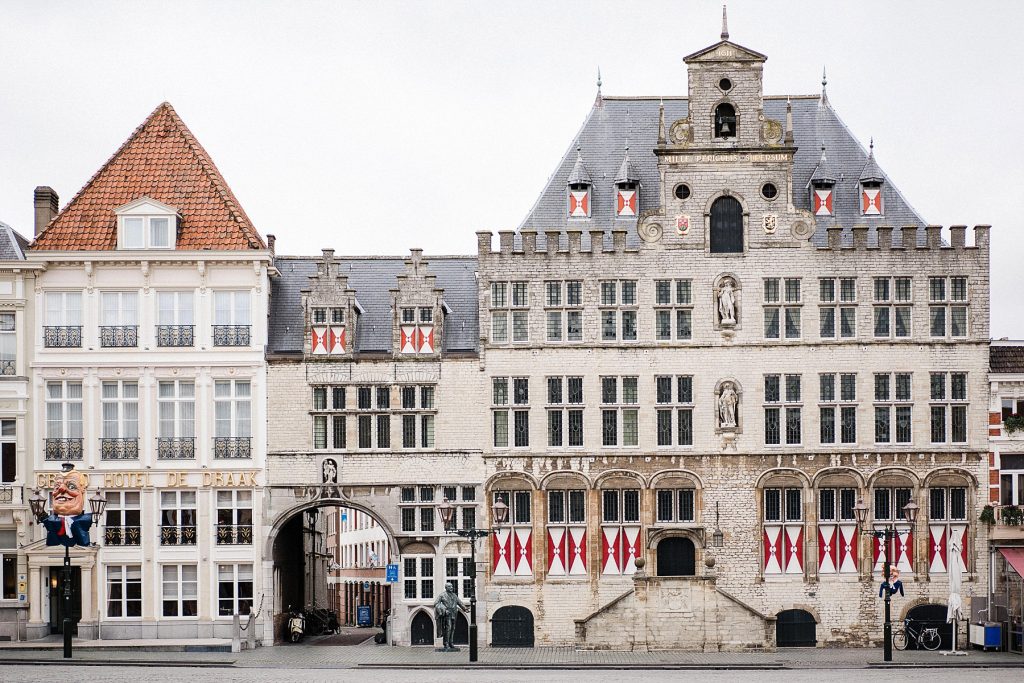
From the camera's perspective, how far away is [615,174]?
55.6 m

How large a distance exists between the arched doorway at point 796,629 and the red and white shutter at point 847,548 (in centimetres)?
197

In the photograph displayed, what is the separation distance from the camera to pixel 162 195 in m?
54.4

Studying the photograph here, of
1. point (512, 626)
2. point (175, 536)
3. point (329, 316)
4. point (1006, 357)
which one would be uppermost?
point (329, 316)

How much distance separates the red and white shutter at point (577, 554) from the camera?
5278 centimetres

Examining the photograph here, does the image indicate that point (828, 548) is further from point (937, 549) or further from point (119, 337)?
point (119, 337)

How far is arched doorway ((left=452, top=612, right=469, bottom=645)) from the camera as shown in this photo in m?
52.5

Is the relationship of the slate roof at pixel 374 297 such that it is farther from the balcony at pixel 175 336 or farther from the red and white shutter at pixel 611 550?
the red and white shutter at pixel 611 550

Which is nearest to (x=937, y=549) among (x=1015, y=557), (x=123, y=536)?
(x=1015, y=557)

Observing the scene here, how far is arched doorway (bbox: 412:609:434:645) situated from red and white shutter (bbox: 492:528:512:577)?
269cm

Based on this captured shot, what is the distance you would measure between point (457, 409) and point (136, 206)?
1266 cm

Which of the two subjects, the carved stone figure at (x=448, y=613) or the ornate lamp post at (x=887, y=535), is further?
the carved stone figure at (x=448, y=613)

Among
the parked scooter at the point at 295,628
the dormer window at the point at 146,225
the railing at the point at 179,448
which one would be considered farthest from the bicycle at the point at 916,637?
the dormer window at the point at 146,225

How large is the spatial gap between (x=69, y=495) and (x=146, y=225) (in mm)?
9461

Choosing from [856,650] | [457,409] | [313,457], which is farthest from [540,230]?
[856,650]
